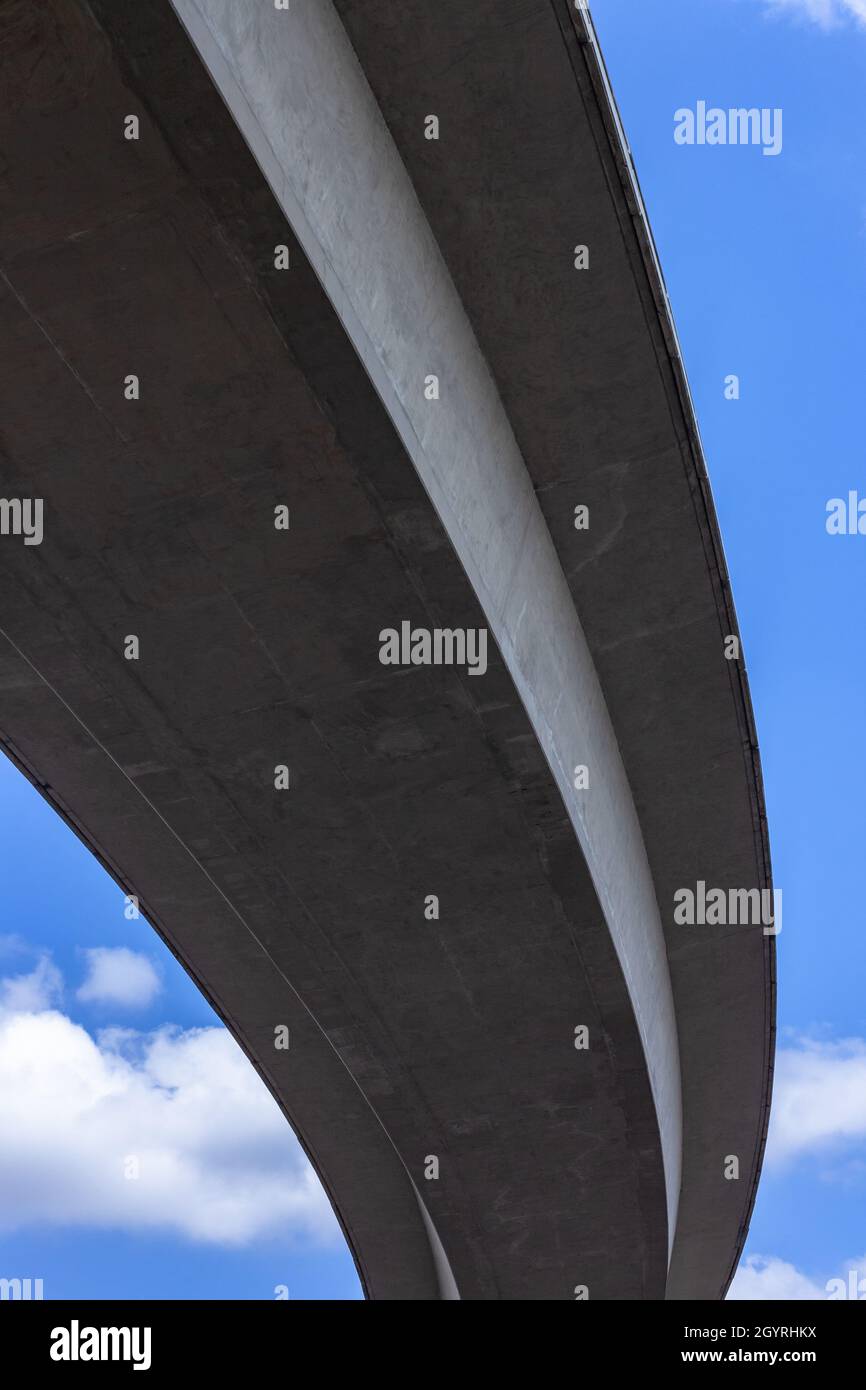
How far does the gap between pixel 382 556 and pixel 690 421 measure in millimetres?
2830

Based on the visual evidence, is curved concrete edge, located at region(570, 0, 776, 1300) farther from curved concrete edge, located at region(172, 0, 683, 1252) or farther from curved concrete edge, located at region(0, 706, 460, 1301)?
curved concrete edge, located at region(0, 706, 460, 1301)

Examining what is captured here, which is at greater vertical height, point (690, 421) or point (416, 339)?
point (690, 421)

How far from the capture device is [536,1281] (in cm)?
1991

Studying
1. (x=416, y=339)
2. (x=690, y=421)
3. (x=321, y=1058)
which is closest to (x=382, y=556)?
(x=416, y=339)

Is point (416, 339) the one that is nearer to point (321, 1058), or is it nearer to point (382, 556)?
point (382, 556)

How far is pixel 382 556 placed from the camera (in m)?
→ 9.90

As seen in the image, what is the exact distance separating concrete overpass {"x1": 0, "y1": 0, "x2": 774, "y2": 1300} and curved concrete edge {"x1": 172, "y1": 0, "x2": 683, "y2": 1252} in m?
0.04

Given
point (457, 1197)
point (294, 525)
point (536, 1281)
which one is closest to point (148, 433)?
point (294, 525)

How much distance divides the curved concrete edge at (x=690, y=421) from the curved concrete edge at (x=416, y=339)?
136cm

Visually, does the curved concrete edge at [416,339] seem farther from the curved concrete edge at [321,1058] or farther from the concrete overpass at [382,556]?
the curved concrete edge at [321,1058]

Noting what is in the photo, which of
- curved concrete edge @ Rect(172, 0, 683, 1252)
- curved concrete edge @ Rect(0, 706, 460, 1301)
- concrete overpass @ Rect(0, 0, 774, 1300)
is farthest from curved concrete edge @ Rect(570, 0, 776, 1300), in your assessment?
curved concrete edge @ Rect(0, 706, 460, 1301)

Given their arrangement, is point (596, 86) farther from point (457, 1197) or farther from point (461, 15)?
point (457, 1197)

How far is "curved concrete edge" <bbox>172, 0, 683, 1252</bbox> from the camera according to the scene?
774 centimetres

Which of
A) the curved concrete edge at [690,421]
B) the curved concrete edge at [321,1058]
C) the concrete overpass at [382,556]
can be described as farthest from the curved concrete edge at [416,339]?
the curved concrete edge at [321,1058]
